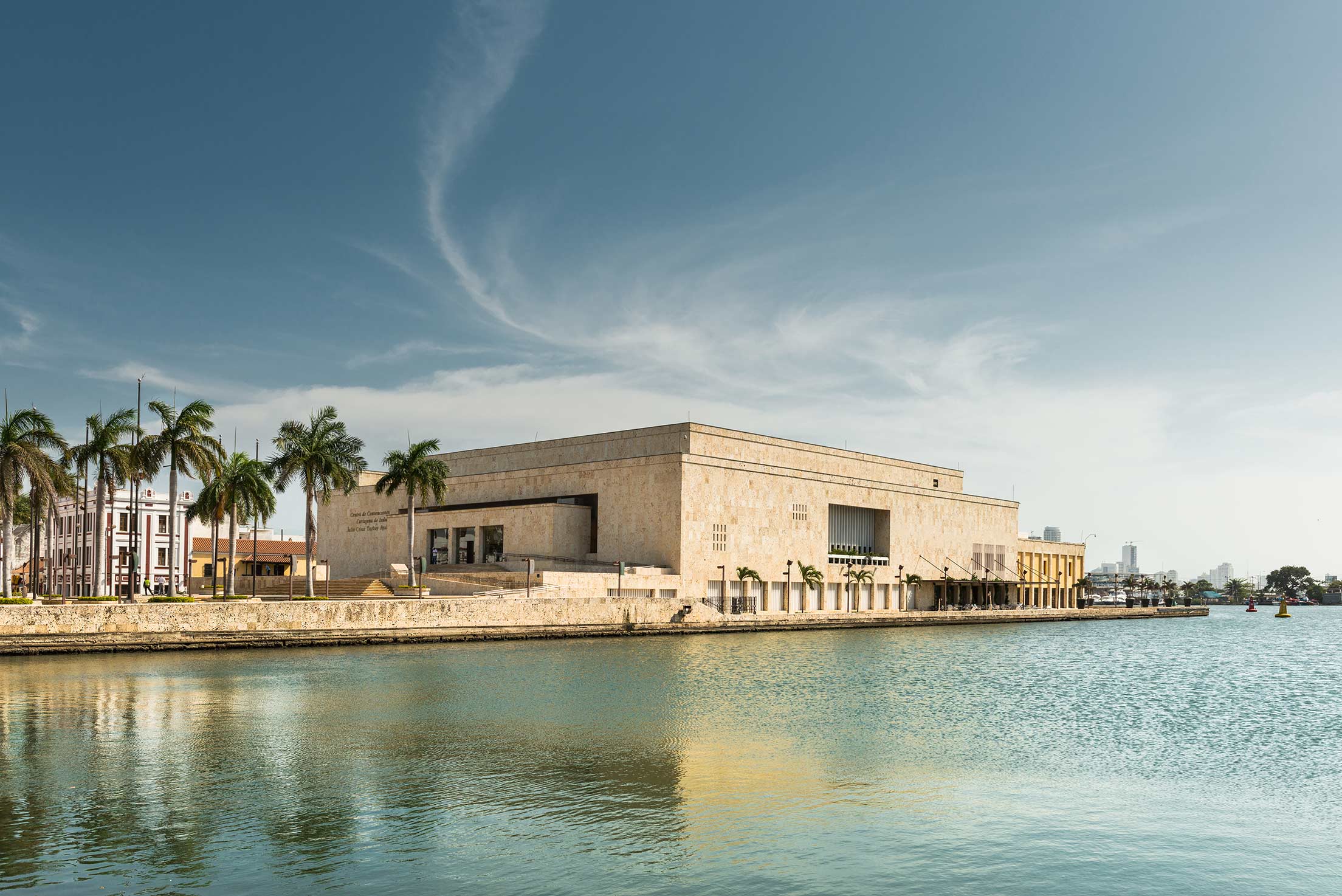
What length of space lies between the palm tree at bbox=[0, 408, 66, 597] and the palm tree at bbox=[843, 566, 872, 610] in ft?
238

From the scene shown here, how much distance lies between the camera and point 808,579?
104 meters

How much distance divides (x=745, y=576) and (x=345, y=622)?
151 feet

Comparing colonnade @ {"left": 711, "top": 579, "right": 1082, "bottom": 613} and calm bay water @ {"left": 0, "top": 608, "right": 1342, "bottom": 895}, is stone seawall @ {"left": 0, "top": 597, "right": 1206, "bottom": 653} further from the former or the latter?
colonnade @ {"left": 711, "top": 579, "right": 1082, "bottom": 613}

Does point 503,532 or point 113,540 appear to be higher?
point 503,532

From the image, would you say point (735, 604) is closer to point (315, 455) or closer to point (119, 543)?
point (315, 455)

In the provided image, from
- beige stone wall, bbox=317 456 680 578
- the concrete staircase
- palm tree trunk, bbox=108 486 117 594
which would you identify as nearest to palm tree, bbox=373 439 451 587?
the concrete staircase

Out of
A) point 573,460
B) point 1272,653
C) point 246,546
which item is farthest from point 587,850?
point 246,546

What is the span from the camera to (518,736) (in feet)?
89.8

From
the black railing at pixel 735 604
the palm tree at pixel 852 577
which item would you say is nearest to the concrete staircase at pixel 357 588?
the black railing at pixel 735 604

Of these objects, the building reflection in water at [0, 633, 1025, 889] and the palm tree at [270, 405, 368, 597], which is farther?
the palm tree at [270, 405, 368, 597]

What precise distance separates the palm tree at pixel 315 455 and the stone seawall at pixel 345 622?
15.9m

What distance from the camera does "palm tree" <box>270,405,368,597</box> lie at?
249 ft

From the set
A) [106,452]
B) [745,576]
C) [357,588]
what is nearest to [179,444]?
[106,452]

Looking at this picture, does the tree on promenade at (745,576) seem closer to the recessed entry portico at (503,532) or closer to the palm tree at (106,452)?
the recessed entry portico at (503,532)
